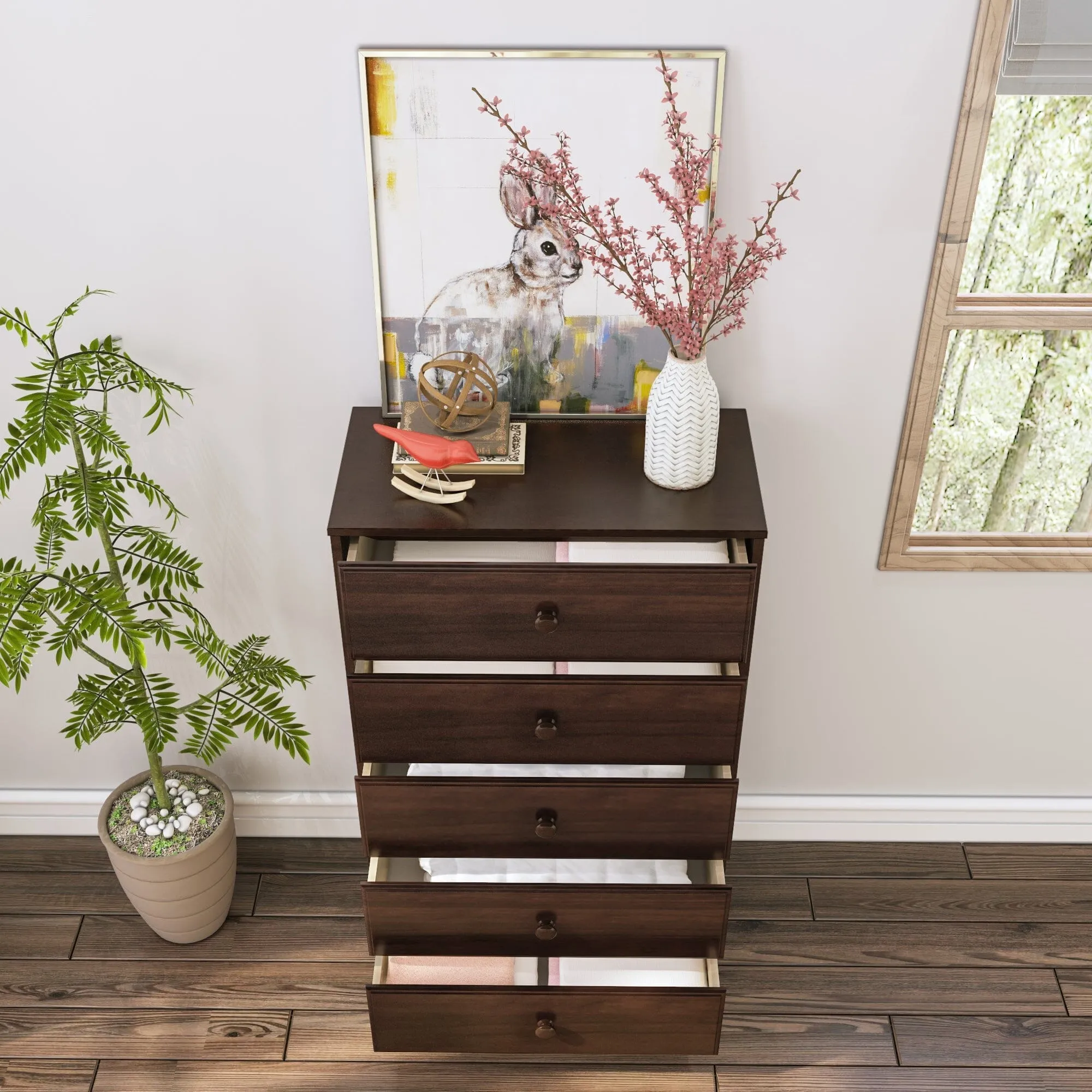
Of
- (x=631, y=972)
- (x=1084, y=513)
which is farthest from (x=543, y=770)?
(x=1084, y=513)

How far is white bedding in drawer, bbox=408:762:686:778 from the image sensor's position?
186cm

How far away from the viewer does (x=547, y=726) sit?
5.43ft

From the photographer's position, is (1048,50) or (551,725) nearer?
(1048,50)

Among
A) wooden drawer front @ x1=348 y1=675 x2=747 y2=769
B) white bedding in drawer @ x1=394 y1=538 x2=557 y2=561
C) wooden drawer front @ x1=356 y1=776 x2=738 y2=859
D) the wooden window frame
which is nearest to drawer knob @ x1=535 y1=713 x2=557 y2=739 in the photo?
wooden drawer front @ x1=348 y1=675 x2=747 y2=769

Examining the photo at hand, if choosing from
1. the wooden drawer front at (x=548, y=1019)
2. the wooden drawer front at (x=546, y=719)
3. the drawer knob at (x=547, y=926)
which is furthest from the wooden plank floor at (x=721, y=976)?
the wooden drawer front at (x=546, y=719)

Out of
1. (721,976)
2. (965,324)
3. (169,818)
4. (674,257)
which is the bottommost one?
(721,976)

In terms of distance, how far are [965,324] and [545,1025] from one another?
1304 millimetres

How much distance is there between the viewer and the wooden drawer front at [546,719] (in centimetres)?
163

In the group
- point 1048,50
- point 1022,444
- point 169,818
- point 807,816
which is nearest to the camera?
point 1048,50

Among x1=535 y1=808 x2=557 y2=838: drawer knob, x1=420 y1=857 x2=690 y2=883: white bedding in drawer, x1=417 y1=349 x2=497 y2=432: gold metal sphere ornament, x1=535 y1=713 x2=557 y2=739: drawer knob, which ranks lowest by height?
x1=420 y1=857 x2=690 y2=883: white bedding in drawer

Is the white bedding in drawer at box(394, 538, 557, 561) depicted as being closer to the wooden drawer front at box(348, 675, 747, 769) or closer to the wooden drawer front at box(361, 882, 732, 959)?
the wooden drawer front at box(348, 675, 747, 769)

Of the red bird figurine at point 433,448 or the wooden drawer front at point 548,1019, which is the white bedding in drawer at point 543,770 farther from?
the red bird figurine at point 433,448

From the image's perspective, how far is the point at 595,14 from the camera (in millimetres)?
1511

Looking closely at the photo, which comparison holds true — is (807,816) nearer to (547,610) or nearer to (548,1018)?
(548,1018)
